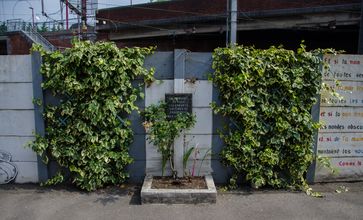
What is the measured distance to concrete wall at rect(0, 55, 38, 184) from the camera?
183 inches

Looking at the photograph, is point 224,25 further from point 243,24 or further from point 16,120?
point 16,120

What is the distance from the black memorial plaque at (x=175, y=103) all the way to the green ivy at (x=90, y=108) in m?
0.42

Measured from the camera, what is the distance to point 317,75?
15.3 feet

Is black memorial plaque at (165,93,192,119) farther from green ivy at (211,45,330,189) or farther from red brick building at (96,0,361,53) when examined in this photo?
red brick building at (96,0,361,53)

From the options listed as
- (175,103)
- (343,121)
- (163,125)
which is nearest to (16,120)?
(163,125)

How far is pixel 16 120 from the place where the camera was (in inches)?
187

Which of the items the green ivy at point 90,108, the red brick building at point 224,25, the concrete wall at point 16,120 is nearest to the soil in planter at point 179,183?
the green ivy at point 90,108

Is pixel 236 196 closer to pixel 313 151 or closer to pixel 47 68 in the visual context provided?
pixel 313 151

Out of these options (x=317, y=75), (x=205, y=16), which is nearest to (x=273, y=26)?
(x=205, y=16)

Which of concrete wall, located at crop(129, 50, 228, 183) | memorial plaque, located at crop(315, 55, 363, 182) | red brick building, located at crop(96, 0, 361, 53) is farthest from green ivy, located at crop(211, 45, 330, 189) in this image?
red brick building, located at crop(96, 0, 361, 53)

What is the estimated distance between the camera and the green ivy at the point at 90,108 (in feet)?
14.5

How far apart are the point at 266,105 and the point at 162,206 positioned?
2.05m

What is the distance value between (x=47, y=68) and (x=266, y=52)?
10.4ft

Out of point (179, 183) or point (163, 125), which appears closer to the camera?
point (163, 125)
